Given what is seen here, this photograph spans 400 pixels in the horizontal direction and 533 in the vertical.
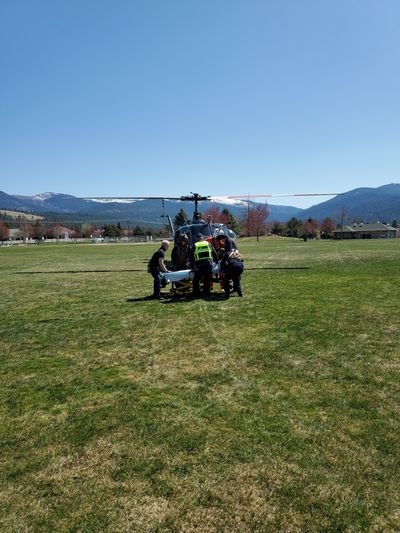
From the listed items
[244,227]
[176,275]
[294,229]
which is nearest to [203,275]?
[176,275]

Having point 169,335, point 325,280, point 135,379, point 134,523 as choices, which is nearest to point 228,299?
point 169,335

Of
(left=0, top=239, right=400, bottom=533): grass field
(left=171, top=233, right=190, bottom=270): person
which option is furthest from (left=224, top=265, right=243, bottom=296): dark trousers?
(left=171, top=233, right=190, bottom=270): person

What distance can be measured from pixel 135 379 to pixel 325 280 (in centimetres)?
1179

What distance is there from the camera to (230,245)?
13.1 metres

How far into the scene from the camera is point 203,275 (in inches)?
516

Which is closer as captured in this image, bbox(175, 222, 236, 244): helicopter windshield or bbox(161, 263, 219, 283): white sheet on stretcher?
bbox(161, 263, 219, 283): white sheet on stretcher

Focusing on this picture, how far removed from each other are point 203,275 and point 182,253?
10.8 feet

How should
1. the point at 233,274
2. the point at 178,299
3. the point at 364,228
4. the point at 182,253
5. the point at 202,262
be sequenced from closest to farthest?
the point at 202,262 → the point at 233,274 → the point at 178,299 → the point at 182,253 → the point at 364,228

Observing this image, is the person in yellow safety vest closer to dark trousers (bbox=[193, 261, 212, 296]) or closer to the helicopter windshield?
dark trousers (bbox=[193, 261, 212, 296])

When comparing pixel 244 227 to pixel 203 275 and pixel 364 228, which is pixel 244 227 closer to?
pixel 364 228

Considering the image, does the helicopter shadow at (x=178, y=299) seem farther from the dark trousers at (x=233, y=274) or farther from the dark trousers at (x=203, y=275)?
the dark trousers at (x=233, y=274)

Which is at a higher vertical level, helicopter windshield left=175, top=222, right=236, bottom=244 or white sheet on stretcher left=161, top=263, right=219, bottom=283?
helicopter windshield left=175, top=222, right=236, bottom=244

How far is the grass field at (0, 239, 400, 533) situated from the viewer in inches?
137

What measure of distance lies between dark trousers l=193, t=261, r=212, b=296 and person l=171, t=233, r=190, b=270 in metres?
2.48
